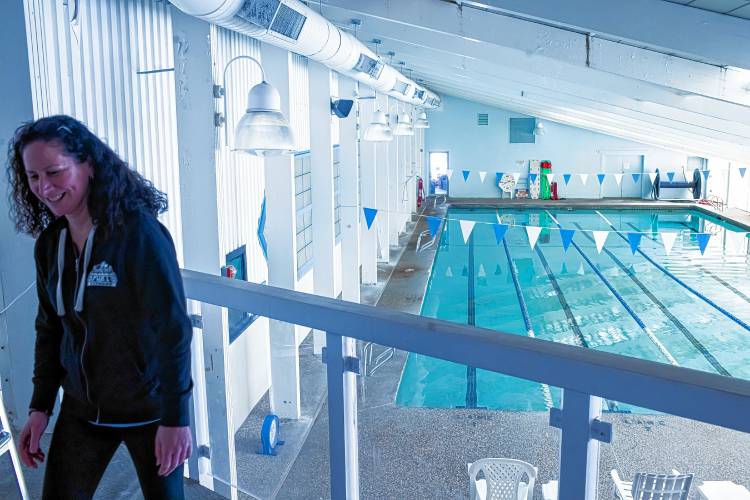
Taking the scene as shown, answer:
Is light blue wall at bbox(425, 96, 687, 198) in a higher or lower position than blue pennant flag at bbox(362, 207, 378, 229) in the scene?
higher

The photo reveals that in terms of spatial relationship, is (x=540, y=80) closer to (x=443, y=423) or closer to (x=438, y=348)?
(x=443, y=423)

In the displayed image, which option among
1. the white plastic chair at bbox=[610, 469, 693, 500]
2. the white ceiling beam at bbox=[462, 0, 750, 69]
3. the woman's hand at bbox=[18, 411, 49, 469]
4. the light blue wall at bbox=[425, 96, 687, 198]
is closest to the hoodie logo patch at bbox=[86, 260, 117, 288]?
the woman's hand at bbox=[18, 411, 49, 469]

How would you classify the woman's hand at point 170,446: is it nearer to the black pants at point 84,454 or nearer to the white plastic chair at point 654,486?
the black pants at point 84,454

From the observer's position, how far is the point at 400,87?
920 centimetres

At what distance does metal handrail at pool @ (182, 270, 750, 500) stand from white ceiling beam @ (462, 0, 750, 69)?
8.66 ft

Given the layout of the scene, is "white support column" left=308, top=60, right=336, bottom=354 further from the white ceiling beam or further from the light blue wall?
the light blue wall

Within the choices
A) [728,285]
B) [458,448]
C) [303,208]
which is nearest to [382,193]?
[303,208]

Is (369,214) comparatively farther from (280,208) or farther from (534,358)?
(534,358)

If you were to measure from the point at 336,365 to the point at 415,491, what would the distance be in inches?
16.5

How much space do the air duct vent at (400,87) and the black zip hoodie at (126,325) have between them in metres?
7.39

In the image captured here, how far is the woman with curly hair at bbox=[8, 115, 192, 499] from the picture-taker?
1.40m

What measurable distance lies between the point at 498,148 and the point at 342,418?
20.2 m

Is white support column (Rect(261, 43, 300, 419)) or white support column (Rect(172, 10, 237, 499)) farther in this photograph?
white support column (Rect(261, 43, 300, 419))

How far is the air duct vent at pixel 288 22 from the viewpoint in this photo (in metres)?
3.66
